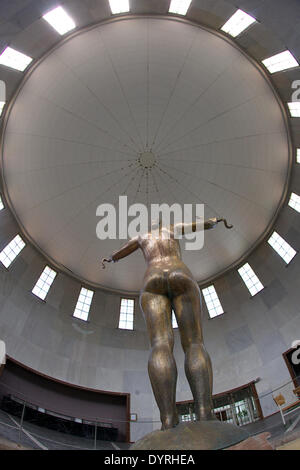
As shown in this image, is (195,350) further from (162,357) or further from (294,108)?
(294,108)

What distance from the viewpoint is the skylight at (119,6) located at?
1459cm

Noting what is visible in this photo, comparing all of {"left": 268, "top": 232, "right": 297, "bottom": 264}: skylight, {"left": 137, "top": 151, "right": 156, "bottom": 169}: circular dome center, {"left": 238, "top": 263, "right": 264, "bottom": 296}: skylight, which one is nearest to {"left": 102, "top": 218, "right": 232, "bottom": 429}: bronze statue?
{"left": 268, "top": 232, "right": 297, "bottom": 264}: skylight

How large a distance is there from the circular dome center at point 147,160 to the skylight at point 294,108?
8016 millimetres

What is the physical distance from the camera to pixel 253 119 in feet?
64.2

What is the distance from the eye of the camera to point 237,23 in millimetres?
14156

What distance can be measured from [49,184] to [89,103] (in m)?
5.39

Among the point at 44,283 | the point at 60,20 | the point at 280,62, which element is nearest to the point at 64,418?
the point at 44,283

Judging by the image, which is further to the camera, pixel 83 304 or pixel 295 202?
pixel 83 304

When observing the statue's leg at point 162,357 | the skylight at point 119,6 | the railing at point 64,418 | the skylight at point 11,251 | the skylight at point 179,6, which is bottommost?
the statue's leg at point 162,357

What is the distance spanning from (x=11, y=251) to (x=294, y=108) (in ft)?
54.5

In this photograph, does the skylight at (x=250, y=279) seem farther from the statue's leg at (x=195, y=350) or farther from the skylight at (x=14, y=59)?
the skylight at (x=14, y=59)

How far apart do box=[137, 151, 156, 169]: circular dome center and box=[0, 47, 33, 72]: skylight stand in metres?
8.23

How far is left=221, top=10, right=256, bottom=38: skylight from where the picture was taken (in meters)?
13.2

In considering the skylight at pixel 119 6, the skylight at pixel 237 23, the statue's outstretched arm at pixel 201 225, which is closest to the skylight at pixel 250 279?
the skylight at pixel 237 23
